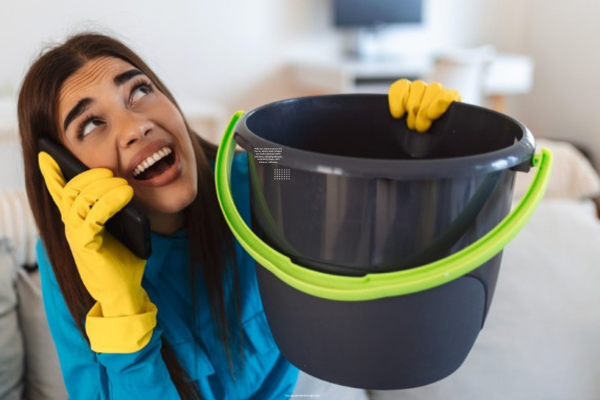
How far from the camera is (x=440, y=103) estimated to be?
70 centimetres

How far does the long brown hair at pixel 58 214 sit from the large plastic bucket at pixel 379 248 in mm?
290

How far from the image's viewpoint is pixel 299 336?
60 cm

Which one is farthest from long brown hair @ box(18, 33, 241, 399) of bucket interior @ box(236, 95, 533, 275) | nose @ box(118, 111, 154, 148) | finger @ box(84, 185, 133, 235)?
bucket interior @ box(236, 95, 533, 275)

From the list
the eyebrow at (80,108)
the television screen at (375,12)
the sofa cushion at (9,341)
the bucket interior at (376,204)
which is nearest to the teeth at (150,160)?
the eyebrow at (80,108)

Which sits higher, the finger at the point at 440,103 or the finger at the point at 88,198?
the finger at the point at 440,103

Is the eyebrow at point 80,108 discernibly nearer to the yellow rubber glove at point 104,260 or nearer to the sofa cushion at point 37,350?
the yellow rubber glove at point 104,260

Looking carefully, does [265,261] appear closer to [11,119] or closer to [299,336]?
[299,336]

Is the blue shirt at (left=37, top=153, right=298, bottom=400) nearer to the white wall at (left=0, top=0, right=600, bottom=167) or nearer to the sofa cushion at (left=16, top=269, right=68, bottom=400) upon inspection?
the sofa cushion at (left=16, top=269, right=68, bottom=400)

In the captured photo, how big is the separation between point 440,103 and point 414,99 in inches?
1.2

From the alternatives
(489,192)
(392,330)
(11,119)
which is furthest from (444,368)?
(11,119)

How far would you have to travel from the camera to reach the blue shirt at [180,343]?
0.80m

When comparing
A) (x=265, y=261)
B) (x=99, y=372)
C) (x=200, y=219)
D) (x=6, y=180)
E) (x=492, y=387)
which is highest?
(x=265, y=261)

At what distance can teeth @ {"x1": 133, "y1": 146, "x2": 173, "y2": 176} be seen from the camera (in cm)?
78

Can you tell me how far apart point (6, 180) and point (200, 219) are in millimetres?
2295
